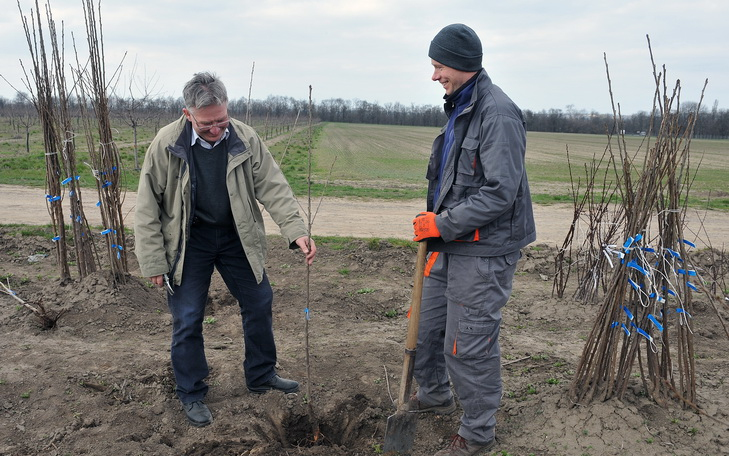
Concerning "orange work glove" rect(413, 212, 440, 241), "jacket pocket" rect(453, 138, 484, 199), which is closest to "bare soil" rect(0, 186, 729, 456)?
"orange work glove" rect(413, 212, 440, 241)

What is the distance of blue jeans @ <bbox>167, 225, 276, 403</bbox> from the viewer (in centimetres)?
332

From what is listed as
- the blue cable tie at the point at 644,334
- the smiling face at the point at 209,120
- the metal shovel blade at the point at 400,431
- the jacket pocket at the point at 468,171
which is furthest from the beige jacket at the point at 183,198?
the blue cable tie at the point at 644,334

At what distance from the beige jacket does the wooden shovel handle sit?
0.72m

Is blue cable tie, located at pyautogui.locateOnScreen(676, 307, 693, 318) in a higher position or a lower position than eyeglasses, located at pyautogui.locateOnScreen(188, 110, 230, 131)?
lower

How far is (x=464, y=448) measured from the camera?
9.78 ft

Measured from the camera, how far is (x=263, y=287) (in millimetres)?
3488

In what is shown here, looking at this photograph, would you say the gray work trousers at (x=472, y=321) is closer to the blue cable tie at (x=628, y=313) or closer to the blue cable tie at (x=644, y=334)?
the blue cable tie at (x=628, y=313)

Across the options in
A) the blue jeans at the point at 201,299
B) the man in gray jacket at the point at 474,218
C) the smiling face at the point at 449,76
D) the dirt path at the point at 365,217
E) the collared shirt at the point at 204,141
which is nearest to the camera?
the man in gray jacket at the point at 474,218

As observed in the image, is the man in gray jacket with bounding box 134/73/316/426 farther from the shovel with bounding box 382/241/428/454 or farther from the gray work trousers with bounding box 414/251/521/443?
the gray work trousers with bounding box 414/251/521/443

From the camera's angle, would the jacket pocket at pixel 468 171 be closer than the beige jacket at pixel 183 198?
Yes

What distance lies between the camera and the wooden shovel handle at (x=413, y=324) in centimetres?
300

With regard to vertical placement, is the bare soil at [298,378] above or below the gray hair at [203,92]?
below

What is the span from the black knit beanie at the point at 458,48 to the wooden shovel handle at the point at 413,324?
91 centimetres

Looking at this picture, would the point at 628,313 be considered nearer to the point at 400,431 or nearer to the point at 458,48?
the point at 400,431
